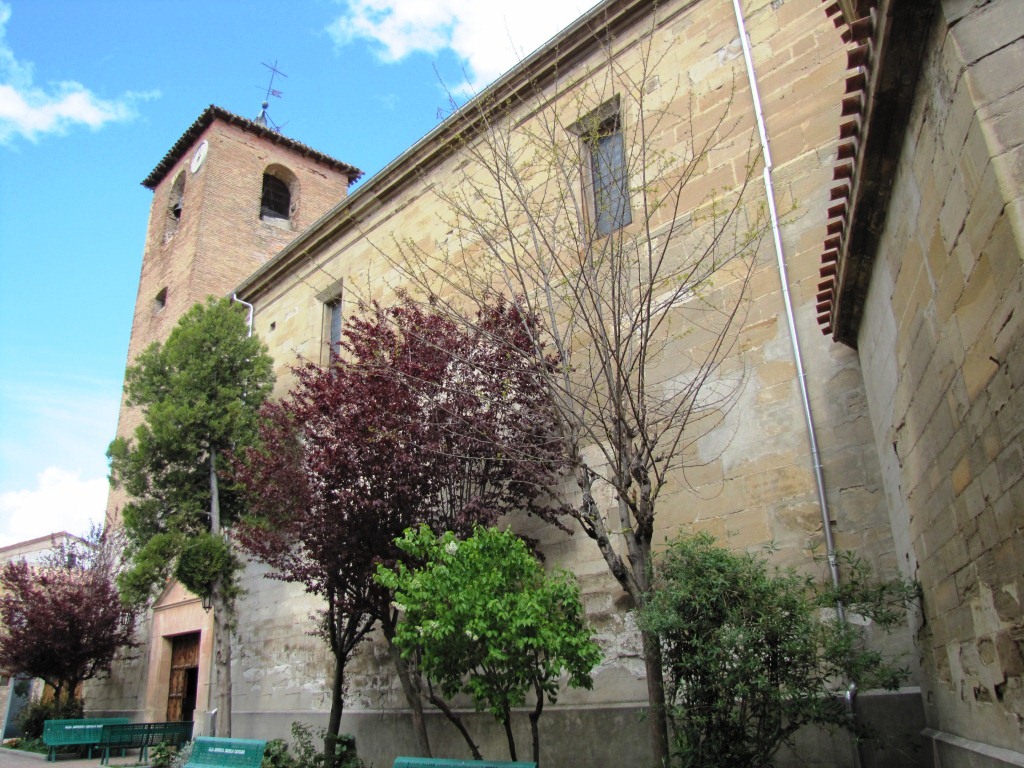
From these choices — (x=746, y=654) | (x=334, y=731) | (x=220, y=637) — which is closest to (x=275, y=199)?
(x=220, y=637)

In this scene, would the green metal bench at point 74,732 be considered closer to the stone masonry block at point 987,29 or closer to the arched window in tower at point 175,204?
the stone masonry block at point 987,29

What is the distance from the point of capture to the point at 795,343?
6.58 metres

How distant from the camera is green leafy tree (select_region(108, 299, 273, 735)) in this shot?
11453 millimetres

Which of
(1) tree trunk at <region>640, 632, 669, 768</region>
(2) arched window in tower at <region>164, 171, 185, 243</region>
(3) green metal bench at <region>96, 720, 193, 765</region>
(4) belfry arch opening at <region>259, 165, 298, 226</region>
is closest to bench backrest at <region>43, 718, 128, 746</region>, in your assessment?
(3) green metal bench at <region>96, 720, 193, 765</region>

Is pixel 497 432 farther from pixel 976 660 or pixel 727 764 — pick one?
pixel 976 660

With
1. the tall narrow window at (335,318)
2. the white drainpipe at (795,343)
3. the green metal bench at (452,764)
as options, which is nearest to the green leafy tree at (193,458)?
the tall narrow window at (335,318)

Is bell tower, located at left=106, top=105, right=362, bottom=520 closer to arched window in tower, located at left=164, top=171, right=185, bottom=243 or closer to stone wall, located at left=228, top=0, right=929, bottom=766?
arched window in tower, located at left=164, top=171, right=185, bottom=243

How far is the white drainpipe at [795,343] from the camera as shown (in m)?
5.41

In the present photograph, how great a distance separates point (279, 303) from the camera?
49.2 feet

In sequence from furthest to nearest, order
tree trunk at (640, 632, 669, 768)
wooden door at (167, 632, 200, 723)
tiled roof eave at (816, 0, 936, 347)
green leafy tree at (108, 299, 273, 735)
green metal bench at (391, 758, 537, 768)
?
wooden door at (167, 632, 200, 723)
green leafy tree at (108, 299, 273, 735)
green metal bench at (391, 758, 537, 768)
tree trunk at (640, 632, 669, 768)
tiled roof eave at (816, 0, 936, 347)

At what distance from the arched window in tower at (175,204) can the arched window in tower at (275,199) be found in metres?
2.47

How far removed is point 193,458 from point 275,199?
1371 cm

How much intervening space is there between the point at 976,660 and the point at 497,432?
4.57 metres

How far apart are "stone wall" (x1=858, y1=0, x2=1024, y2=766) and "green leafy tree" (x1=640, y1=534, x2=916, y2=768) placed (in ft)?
1.56
